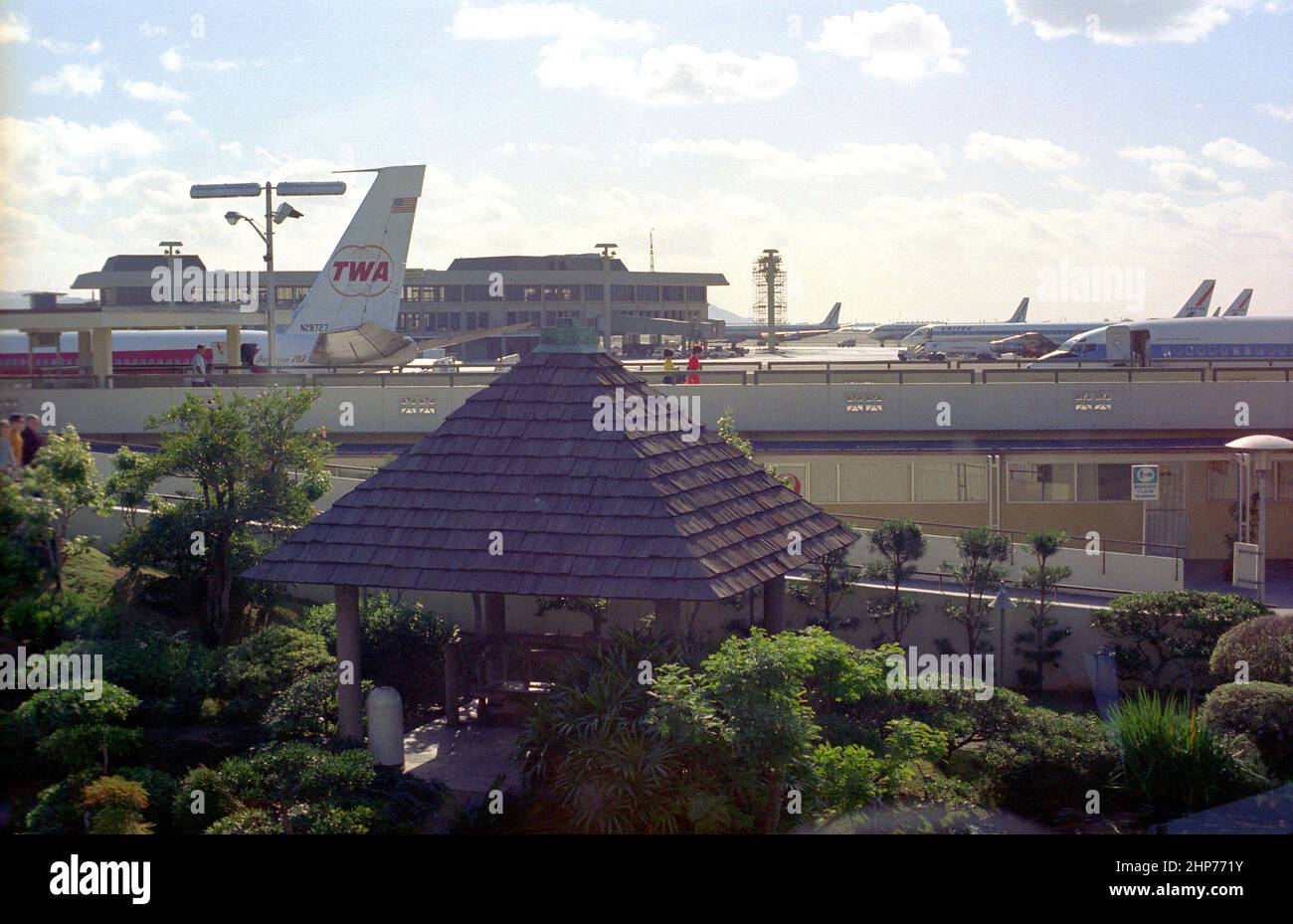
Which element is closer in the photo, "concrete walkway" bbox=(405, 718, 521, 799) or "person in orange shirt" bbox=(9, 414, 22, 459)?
"person in orange shirt" bbox=(9, 414, 22, 459)

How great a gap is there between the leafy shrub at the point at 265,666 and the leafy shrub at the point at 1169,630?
12.4m

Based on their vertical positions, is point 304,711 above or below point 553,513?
below

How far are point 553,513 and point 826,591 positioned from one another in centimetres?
766

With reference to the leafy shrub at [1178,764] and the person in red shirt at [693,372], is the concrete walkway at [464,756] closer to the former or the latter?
the leafy shrub at [1178,764]

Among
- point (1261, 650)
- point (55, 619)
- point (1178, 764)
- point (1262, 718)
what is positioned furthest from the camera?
point (1261, 650)

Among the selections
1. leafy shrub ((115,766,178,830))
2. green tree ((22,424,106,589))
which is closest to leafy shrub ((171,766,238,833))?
leafy shrub ((115,766,178,830))

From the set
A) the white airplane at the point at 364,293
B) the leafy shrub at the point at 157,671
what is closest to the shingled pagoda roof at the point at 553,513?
the leafy shrub at the point at 157,671

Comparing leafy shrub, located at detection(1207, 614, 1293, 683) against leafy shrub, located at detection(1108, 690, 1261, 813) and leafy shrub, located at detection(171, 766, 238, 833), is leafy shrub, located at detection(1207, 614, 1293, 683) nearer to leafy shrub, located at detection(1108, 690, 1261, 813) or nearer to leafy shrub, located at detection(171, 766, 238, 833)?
leafy shrub, located at detection(1108, 690, 1261, 813)

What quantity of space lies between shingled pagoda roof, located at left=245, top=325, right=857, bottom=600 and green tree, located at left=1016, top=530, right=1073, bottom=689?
19.5 ft

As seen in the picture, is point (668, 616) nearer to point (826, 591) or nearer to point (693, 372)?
point (826, 591)

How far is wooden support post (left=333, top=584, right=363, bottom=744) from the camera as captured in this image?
15.6 metres

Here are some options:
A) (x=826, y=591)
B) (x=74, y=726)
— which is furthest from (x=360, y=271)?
(x=74, y=726)

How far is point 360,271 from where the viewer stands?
5078 cm

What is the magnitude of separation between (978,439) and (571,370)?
18819 millimetres
